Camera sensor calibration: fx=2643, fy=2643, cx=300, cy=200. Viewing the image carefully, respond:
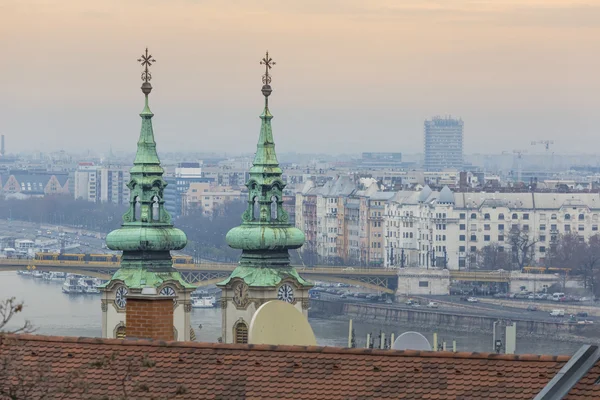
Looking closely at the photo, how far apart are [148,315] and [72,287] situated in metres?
81.0

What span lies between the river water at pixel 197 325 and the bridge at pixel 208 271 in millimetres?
1258

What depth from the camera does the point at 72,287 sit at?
9888 centimetres

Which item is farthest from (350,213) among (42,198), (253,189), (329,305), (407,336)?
(407,336)

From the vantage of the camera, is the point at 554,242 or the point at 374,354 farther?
the point at 554,242

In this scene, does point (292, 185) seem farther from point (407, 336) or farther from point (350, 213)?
point (407, 336)

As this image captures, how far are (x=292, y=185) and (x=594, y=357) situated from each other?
16531 cm

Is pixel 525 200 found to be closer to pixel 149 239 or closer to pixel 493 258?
pixel 493 258

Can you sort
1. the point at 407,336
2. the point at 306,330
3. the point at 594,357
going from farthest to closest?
the point at 407,336 → the point at 306,330 → the point at 594,357

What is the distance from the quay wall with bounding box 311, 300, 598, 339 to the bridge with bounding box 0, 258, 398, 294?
99 cm

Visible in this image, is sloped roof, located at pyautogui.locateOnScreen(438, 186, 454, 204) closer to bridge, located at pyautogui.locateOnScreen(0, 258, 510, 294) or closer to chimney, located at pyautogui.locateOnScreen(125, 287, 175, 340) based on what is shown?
bridge, located at pyautogui.locateOnScreen(0, 258, 510, 294)

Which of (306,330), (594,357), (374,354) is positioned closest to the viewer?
(594,357)

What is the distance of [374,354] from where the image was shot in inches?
635

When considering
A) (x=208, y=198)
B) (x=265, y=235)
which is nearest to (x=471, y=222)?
(x=208, y=198)

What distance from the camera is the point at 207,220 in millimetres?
155125
